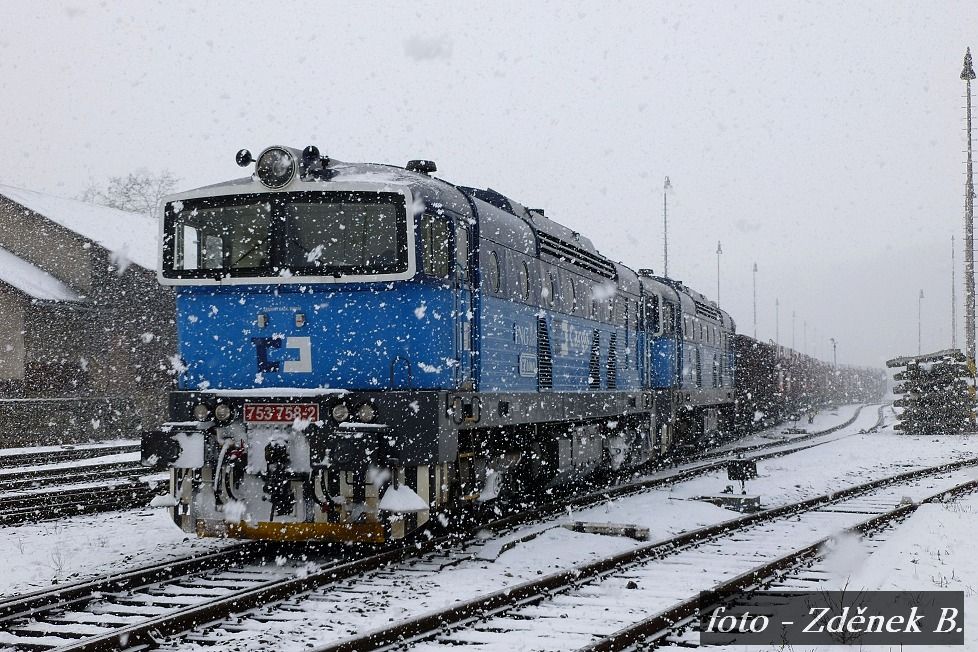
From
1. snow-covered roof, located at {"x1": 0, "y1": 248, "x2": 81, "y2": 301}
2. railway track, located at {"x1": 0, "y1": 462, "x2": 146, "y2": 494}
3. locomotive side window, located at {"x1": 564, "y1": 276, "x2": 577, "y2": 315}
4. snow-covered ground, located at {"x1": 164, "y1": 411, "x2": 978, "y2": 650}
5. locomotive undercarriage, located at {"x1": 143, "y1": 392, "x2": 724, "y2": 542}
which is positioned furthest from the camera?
snow-covered roof, located at {"x1": 0, "y1": 248, "x2": 81, "y2": 301}

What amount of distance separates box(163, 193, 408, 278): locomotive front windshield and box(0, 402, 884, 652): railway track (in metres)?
2.69

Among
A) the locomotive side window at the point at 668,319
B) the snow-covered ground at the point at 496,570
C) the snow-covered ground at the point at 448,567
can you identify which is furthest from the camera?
the locomotive side window at the point at 668,319

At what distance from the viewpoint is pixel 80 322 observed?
30859mm

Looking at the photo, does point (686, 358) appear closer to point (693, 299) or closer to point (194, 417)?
point (693, 299)

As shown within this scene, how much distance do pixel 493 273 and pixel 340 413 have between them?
277 centimetres

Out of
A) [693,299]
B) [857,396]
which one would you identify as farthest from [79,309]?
[857,396]

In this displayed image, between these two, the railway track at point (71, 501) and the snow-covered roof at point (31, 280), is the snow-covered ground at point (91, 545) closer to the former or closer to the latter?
the railway track at point (71, 501)

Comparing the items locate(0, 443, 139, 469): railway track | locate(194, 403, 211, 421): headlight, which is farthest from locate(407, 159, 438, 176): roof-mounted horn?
locate(0, 443, 139, 469): railway track

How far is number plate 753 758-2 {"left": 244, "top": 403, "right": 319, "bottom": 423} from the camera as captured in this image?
8.79 m

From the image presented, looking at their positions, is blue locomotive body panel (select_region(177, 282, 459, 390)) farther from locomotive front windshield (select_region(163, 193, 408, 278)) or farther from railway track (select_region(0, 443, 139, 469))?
railway track (select_region(0, 443, 139, 469))

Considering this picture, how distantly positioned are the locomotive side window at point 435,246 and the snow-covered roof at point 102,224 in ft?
76.6

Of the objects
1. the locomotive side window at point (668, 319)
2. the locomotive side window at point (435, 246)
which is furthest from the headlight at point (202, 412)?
the locomotive side window at point (668, 319)

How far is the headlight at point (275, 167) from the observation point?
30.6ft

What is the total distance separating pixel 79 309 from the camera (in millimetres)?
30609
